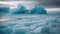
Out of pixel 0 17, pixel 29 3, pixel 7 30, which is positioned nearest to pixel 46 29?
pixel 29 3

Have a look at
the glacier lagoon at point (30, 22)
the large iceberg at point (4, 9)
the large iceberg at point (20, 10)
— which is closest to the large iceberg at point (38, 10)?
the glacier lagoon at point (30, 22)

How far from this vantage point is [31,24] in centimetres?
167

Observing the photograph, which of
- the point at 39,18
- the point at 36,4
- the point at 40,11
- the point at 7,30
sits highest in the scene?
the point at 36,4

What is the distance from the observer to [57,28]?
1628mm

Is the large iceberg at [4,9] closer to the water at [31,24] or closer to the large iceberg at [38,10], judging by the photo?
the water at [31,24]

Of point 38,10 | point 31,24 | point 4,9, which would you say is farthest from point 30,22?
point 4,9

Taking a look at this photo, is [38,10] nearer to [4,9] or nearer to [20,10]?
[20,10]

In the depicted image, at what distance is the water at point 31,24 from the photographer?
1.63 metres

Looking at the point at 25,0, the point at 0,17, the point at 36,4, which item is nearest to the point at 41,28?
the point at 36,4

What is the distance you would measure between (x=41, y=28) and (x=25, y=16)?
301 millimetres

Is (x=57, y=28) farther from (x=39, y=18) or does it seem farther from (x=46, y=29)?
(x=39, y=18)

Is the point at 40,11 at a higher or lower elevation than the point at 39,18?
higher

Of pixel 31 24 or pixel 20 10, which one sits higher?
pixel 20 10

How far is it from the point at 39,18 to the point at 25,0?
1.14 ft
